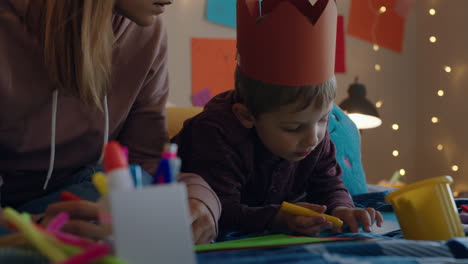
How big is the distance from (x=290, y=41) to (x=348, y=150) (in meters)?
0.57

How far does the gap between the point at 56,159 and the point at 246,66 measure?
0.35 m

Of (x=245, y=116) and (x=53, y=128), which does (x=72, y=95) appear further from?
(x=245, y=116)

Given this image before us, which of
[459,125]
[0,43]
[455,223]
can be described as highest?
[0,43]

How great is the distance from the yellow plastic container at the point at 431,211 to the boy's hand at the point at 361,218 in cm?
11

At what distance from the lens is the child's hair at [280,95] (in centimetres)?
88

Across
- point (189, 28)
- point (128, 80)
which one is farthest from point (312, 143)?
point (189, 28)

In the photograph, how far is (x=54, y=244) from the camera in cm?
37

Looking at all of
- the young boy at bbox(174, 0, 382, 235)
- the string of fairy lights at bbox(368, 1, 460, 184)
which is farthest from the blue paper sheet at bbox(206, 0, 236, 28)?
the young boy at bbox(174, 0, 382, 235)

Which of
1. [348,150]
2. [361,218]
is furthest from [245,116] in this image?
[348,150]

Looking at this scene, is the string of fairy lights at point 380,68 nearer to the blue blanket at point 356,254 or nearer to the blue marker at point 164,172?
the blue blanket at point 356,254

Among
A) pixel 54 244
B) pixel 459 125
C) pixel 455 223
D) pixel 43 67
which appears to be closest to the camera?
pixel 54 244

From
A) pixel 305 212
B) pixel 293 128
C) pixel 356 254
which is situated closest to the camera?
pixel 356 254

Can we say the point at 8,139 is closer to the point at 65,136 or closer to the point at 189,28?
the point at 65,136

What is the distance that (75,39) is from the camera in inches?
30.2
